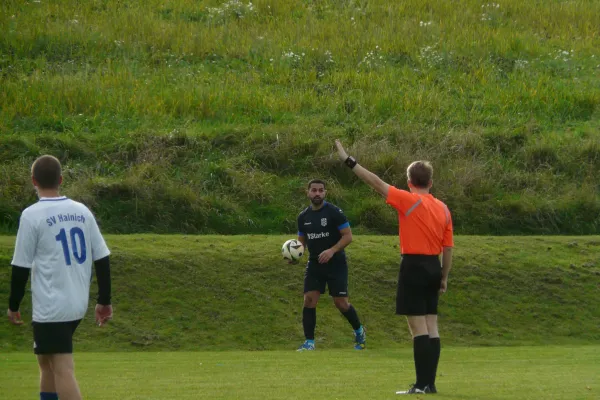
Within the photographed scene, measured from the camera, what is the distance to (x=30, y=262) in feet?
23.8

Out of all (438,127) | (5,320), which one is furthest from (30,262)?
(438,127)

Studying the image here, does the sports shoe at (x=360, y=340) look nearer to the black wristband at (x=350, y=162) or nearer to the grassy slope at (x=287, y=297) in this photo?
the grassy slope at (x=287, y=297)

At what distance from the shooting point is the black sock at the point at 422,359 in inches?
352

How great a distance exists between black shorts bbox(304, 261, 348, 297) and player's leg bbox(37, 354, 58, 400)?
24.0 ft

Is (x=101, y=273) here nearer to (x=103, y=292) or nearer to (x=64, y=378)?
(x=103, y=292)

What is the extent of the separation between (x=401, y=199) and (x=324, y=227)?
18.2ft

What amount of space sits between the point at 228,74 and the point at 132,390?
82.1 feet

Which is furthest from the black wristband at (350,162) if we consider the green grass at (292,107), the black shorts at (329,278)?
the green grass at (292,107)

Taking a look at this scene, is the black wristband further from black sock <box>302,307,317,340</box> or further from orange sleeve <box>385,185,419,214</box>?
black sock <box>302,307,317,340</box>

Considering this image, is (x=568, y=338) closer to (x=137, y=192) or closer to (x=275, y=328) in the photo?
(x=275, y=328)

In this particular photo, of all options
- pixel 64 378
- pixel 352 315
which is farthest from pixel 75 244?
pixel 352 315

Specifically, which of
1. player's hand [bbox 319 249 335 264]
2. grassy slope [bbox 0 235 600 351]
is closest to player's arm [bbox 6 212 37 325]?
player's hand [bbox 319 249 335 264]

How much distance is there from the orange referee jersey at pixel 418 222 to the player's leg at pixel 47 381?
324cm

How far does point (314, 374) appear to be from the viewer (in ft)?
36.6
